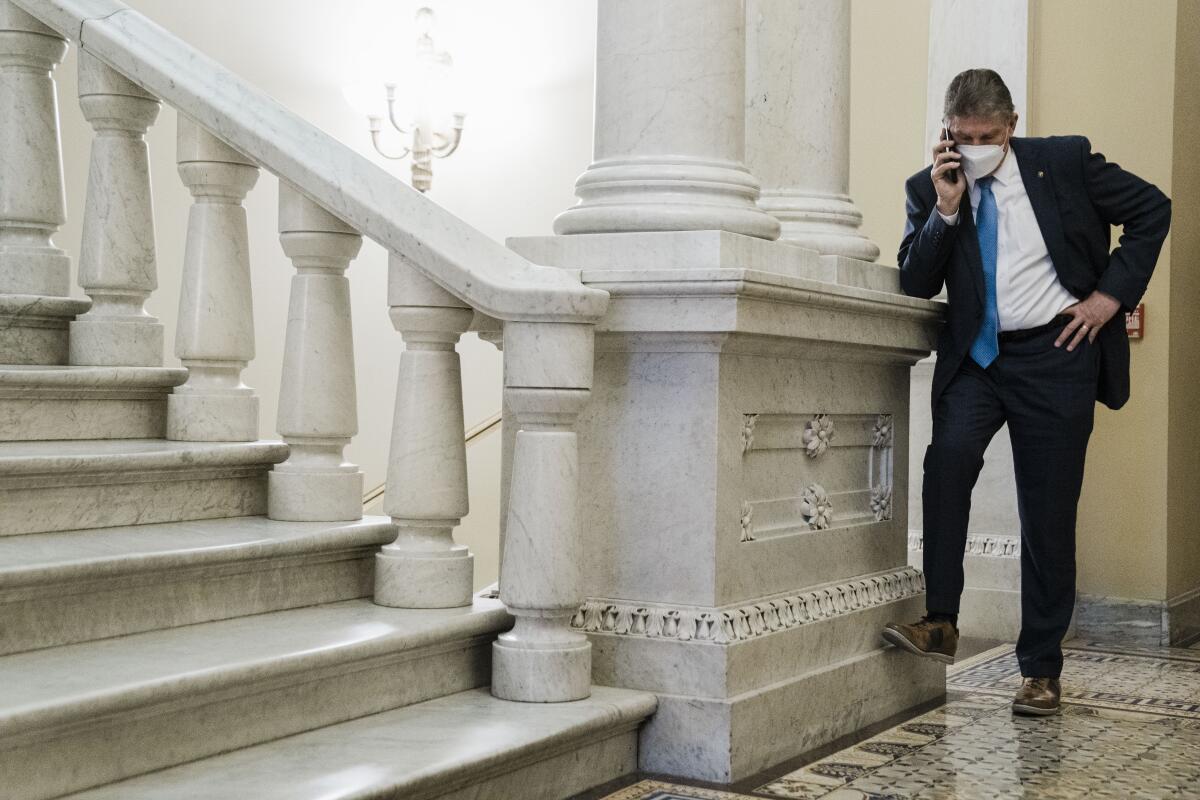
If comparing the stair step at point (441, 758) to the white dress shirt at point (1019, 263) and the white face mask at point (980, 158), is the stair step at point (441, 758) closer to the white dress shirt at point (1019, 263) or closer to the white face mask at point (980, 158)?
the white dress shirt at point (1019, 263)

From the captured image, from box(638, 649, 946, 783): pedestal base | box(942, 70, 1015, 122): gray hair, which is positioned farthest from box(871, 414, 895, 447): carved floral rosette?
box(942, 70, 1015, 122): gray hair

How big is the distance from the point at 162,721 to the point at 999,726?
2.23 m

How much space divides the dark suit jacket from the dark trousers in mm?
85

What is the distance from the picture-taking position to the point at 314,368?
3.41 metres

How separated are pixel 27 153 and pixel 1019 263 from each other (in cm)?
261

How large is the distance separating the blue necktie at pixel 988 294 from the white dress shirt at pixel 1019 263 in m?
0.02

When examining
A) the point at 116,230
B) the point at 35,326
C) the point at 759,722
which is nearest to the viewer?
the point at 759,722

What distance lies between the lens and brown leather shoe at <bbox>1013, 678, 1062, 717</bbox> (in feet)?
13.2

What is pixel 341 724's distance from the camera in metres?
2.88

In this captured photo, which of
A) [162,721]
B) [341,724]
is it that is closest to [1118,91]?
[341,724]

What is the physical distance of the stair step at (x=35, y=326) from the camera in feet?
12.4

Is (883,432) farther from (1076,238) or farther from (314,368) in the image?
(314,368)

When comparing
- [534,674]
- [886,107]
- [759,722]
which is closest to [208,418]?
[534,674]

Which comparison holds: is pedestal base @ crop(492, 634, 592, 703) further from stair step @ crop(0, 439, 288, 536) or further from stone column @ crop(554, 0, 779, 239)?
stone column @ crop(554, 0, 779, 239)
